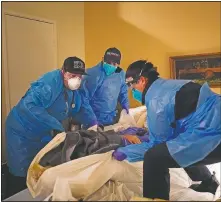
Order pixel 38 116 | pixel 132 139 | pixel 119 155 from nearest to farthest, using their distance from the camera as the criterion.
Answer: pixel 119 155 → pixel 132 139 → pixel 38 116

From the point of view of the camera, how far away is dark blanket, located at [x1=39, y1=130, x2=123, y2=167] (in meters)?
1.37

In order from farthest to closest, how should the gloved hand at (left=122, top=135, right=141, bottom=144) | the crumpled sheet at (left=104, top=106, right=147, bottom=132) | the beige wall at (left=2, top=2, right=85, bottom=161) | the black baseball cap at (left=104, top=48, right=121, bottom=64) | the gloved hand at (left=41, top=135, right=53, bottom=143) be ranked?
the beige wall at (left=2, top=2, right=85, bottom=161), the black baseball cap at (left=104, top=48, right=121, bottom=64), the crumpled sheet at (left=104, top=106, right=147, bottom=132), the gloved hand at (left=41, top=135, right=53, bottom=143), the gloved hand at (left=122, top=135, right=141, bottom=144)

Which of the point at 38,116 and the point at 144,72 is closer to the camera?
the point at 144,72

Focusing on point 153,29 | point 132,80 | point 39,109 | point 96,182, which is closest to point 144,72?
point 132,80

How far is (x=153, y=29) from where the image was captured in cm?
250

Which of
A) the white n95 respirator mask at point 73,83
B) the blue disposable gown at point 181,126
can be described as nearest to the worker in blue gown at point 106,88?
the white n95 respirator mask at point 73,83

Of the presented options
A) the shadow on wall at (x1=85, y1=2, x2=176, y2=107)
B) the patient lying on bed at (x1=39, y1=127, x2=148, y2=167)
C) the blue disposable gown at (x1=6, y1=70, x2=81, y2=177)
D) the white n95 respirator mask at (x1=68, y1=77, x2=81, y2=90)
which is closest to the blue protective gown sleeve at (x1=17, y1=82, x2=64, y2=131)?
the blue disposable gown at (x1=6, y1=70, x2=81, y2=177)

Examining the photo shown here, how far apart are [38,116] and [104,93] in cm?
75

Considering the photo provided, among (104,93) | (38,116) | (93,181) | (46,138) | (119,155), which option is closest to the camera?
(93,181)

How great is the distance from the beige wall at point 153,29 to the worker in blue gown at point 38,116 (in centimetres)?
87

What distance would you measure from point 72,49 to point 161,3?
974 mm

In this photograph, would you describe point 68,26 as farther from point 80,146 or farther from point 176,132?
point 176,132

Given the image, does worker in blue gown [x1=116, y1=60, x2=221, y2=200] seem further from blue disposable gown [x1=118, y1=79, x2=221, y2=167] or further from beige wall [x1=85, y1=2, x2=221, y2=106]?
beige wall [x1=85, y1=2, x2=221, y2=106]

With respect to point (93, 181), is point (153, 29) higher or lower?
higher
